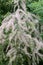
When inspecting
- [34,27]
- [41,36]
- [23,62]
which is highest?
[34,27]

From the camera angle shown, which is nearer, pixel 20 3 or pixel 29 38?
pixel 29 38

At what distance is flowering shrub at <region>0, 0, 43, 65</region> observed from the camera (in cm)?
341

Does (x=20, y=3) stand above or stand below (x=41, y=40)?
above

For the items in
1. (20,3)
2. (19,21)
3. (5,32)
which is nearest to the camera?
(19,21)

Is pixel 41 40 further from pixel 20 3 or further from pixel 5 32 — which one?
pixel 20 3

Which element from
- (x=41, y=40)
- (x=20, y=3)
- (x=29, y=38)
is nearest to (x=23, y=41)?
(x=29, y=38)

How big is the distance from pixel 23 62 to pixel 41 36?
528 millimetres

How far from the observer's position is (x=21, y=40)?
3.41 metres

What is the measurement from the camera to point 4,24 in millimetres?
3537

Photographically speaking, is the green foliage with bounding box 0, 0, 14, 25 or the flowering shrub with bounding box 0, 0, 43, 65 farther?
the green foliage with bounding box 0, 0, 14, 25

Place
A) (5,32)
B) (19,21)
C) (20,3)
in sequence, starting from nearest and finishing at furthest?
(19,21)
(5,32)
(20,3)

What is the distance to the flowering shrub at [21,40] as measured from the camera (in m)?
3.41

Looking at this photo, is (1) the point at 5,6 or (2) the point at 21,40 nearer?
(2) the point at 21,40

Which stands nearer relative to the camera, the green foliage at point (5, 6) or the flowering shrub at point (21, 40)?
the flowering shrub at point (21, 40)
